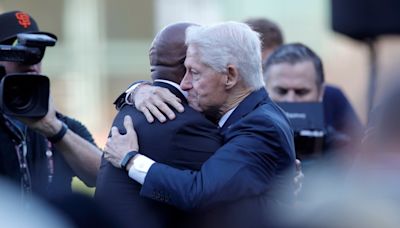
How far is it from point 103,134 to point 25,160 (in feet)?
47.5

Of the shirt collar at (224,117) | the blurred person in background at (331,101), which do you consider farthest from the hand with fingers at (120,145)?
the blurred person in background at (331,101)

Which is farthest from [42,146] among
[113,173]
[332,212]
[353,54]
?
[353,54]

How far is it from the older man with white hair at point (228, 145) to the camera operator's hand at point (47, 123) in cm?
73

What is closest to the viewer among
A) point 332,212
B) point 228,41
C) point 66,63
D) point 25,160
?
point 332,212

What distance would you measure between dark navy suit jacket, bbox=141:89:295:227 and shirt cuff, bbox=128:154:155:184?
0.02 metres

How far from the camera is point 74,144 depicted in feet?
12.8

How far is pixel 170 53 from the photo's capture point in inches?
121

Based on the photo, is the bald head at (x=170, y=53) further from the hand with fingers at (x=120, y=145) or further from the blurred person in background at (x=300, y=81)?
the blurred person in background at (x=300, y=81)

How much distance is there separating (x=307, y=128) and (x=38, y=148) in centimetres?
130

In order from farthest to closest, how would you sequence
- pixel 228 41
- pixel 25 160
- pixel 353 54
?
1. pixel 353 54
2. pixel 25 160
3. pixel 228 41

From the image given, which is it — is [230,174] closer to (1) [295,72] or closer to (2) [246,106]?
(2) [246,106]

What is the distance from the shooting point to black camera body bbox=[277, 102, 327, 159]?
14.7 feet

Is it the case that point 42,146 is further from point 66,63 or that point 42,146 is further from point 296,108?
point 66,63

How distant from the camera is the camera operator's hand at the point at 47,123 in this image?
3676mm
